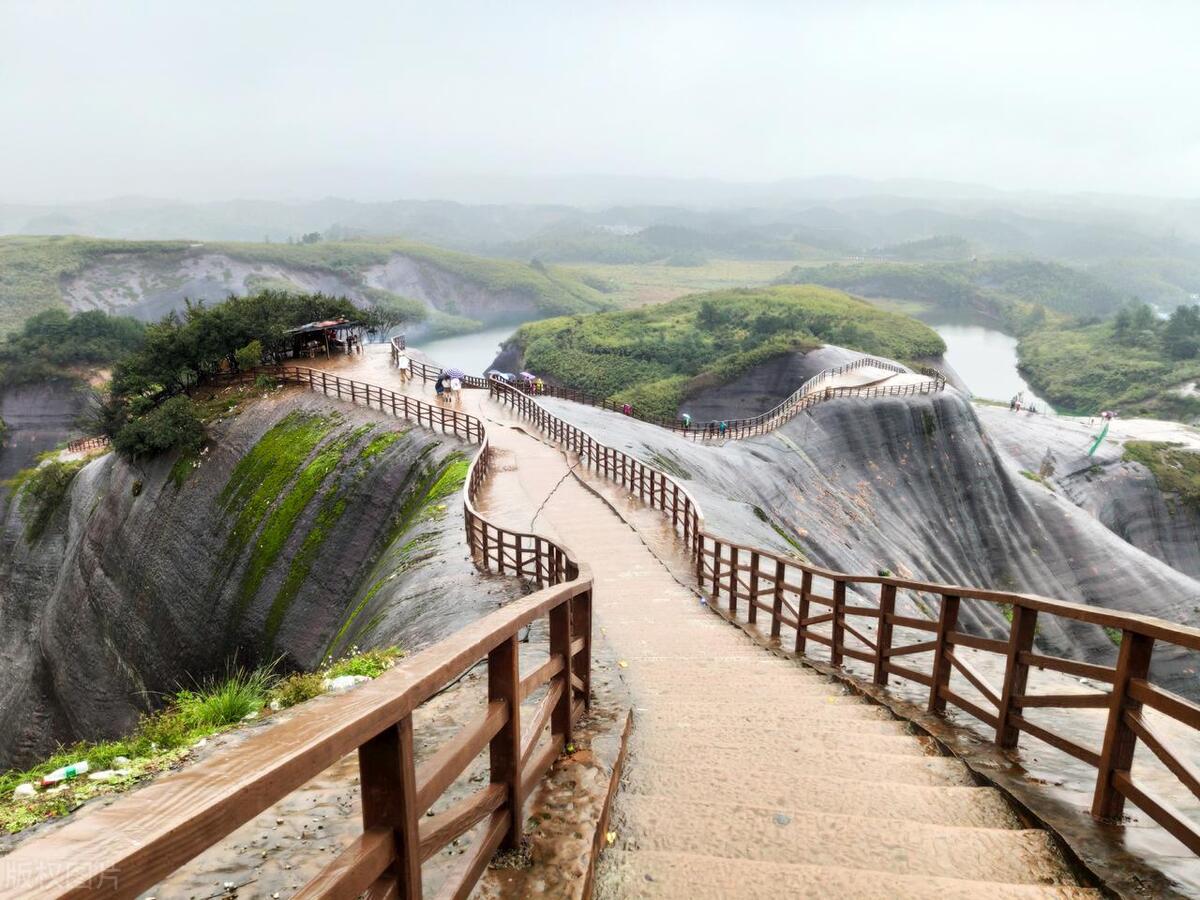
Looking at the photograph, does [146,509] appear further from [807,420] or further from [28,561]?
[807,420]

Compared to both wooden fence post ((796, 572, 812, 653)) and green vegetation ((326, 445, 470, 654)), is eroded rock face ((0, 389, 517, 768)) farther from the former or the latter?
wooden fence post ((796, 572, 812, 653))

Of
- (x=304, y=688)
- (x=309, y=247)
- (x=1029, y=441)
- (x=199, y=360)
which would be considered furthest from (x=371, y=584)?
(x=309, y=247)

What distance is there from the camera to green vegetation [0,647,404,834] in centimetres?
620

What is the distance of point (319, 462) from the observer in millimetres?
24125

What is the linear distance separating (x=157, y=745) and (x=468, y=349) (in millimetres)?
128926

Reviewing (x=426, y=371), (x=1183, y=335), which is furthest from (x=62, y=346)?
(x=1183, y=335)

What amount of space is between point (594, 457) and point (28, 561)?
28565 millimetres

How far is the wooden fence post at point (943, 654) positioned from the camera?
248 inches

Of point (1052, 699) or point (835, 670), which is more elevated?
point (1052, 699)

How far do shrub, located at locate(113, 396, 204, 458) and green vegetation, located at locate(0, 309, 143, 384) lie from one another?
45190 millimetres

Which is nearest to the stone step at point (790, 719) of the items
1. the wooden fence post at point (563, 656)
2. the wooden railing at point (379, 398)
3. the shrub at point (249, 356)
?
the wooden fence post at point (563, 656)

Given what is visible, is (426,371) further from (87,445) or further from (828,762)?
(828,762)

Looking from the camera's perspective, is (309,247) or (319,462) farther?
(309,247)

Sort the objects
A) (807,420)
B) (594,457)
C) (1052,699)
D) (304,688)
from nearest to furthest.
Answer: (1052,699) < (304,688) < (594,457) < (807,420)
